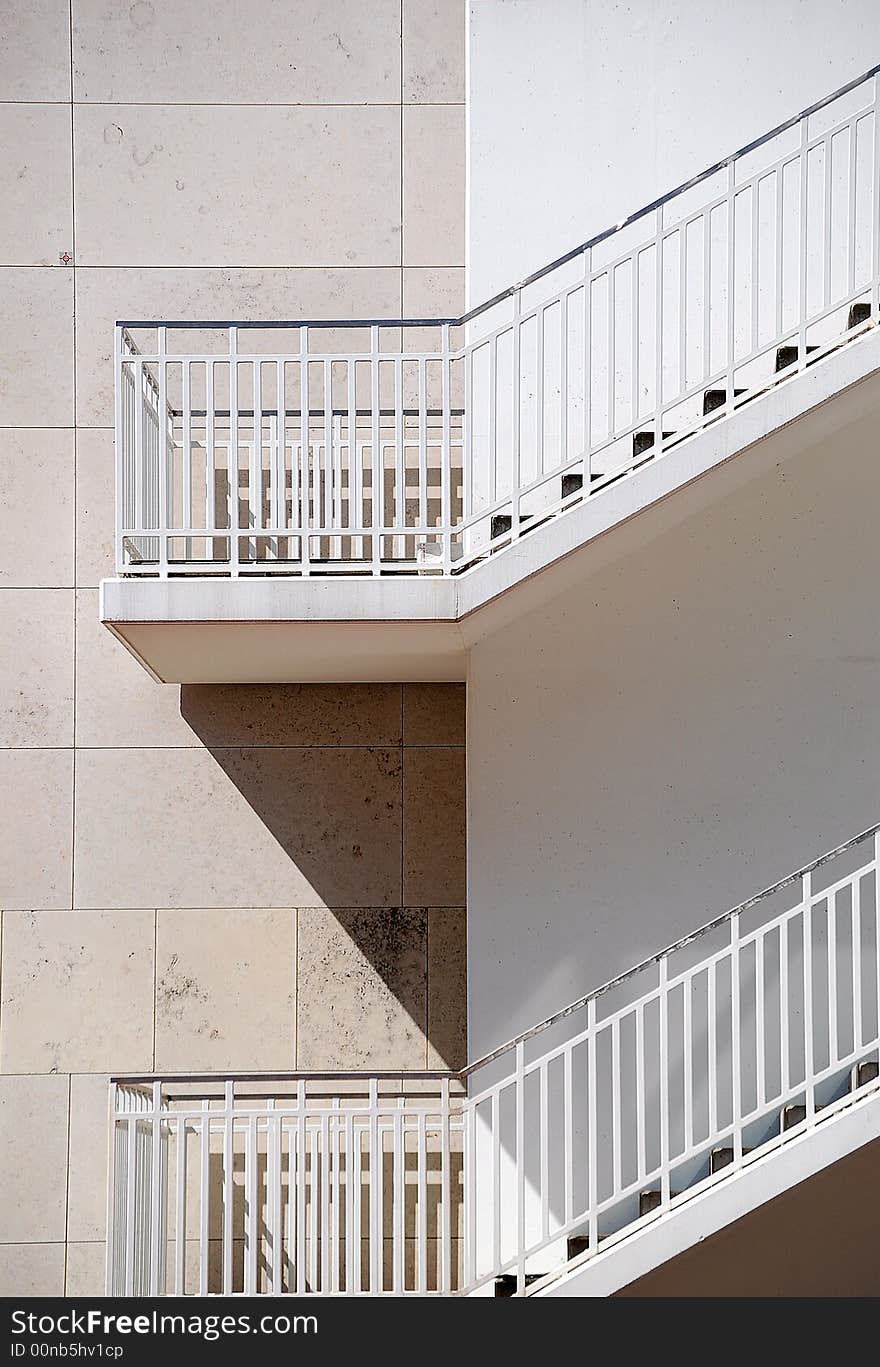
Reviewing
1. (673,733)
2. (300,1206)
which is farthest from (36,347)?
(300,1206)

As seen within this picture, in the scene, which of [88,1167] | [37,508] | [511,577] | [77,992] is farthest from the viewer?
[37,508]

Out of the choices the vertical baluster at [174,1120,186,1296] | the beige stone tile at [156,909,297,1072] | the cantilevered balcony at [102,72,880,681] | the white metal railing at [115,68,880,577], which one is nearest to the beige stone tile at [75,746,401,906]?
the beige stone tile at [156,909,297,1072]

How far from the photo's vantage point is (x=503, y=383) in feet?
23.0

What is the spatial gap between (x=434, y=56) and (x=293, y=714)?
3626mm

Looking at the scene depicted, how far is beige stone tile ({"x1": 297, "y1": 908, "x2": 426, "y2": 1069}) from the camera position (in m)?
7.19

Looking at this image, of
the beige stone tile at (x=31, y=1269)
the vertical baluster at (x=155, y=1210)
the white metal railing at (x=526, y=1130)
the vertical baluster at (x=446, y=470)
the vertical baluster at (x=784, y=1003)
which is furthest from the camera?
the beige stone tile at (x=31, y=1269)

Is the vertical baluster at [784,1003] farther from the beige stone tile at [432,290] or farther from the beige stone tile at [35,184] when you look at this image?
the beige stone tile at [35,184]

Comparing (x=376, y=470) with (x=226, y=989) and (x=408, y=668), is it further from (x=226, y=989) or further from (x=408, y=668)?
(x=226, y=989)

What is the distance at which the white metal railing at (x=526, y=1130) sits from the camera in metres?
5.25

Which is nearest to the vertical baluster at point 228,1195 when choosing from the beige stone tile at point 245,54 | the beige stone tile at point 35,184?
the beige stone tile at point 35,184

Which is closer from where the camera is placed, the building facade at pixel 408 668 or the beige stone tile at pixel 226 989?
the building facade at pixel 408 668

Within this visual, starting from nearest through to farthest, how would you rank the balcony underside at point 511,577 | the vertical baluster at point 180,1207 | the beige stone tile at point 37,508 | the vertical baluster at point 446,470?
the balcony underside at point 511,577, the vertical baluster at point 446,470, the vertical baluster at point 180,1207, the beige stone tile at point 37,508

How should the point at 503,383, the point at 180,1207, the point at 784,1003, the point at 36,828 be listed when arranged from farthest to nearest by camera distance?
the point at 36,828 < the point at 503,383 < the point at 180,1207 < the point at 784,1003

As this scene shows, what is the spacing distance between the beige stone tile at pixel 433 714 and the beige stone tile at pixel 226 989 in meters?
1.16
